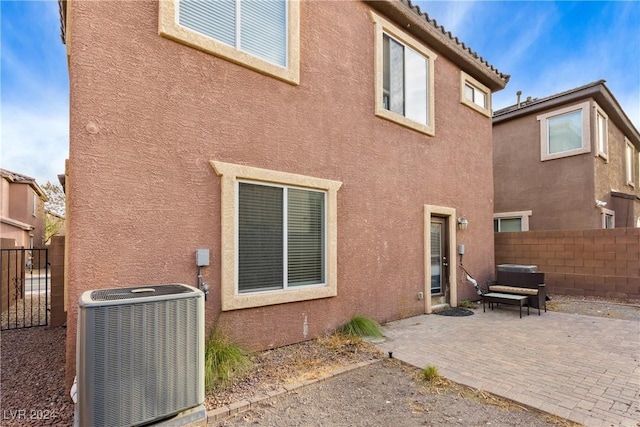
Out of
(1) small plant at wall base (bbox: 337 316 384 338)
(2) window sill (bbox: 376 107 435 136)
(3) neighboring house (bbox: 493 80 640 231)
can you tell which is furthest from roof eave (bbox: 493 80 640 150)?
(1) small plant at wall base (bbox: 337 316 384 338)

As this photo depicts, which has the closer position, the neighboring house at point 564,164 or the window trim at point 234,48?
the window trim at point 234,48

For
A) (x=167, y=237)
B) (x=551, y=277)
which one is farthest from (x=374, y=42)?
(x=551, y=277)

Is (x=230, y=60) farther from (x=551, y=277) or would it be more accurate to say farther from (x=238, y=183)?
(x=551, y=277)

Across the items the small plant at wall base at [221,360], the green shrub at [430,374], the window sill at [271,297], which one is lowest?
the green shrub at [430,374]

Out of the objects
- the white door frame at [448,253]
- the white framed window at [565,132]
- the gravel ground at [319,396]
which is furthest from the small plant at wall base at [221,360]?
the white framed window at [565,132]

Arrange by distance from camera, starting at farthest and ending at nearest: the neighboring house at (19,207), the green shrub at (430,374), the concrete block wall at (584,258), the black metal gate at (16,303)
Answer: the neighboring house at (19,207), the concrete block wall at (584,258), the black metal gate at (16,303), the green shrub at (430,374)

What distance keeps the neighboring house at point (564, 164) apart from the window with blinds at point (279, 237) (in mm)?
11585

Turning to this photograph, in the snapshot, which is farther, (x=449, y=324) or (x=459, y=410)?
(x=449, y=324)

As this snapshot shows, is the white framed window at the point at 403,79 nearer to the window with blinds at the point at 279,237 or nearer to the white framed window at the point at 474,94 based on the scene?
the white framed window at the point at 474,94

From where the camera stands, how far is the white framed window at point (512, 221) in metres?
13.7

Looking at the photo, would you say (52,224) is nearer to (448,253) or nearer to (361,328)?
(361,328)

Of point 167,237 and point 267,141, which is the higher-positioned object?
point 267,141

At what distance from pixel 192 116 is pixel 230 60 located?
1144 mm

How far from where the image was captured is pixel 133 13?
4.27 metres
